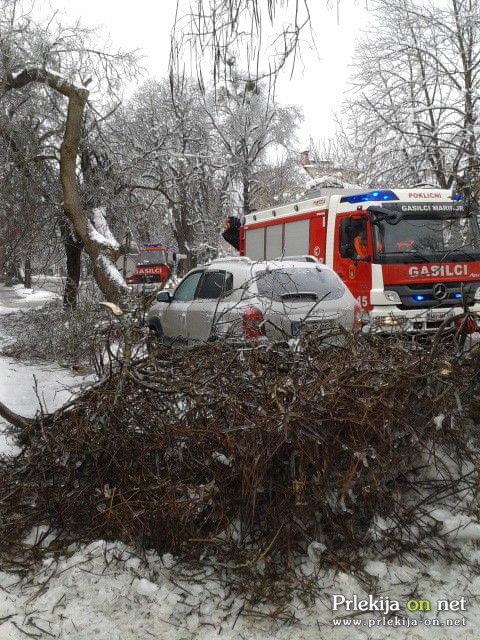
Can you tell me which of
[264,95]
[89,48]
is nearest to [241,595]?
[264,95]

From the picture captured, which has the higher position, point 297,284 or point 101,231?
point 101,231

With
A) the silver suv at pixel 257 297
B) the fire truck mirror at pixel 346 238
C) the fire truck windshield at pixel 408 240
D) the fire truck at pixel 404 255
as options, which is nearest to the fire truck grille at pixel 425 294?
the fire truck at pixel 404 255

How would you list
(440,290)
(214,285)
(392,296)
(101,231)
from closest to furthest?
1. (214,285)
2. (392,296)
3. (440,290)
4. (101,231)

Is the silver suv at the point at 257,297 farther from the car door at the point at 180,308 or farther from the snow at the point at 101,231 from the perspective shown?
the snow at the point at 101,231

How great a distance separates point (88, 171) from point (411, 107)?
11035 millimetres

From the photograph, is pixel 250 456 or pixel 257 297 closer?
pixel 250 456

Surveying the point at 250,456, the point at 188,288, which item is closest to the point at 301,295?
the point at 188,288

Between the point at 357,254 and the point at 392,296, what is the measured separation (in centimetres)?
92

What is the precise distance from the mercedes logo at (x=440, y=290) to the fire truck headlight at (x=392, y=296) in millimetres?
603

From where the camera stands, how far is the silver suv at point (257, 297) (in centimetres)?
632

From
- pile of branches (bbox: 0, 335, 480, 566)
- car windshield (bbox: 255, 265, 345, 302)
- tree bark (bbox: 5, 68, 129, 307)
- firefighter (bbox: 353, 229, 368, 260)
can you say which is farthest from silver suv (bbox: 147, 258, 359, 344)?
tree bark (bbox: 5, 68, 129, 307)

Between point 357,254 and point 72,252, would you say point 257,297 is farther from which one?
point 72,252

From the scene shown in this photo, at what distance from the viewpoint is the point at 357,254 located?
990cm

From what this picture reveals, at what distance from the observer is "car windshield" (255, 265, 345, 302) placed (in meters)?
6.91
